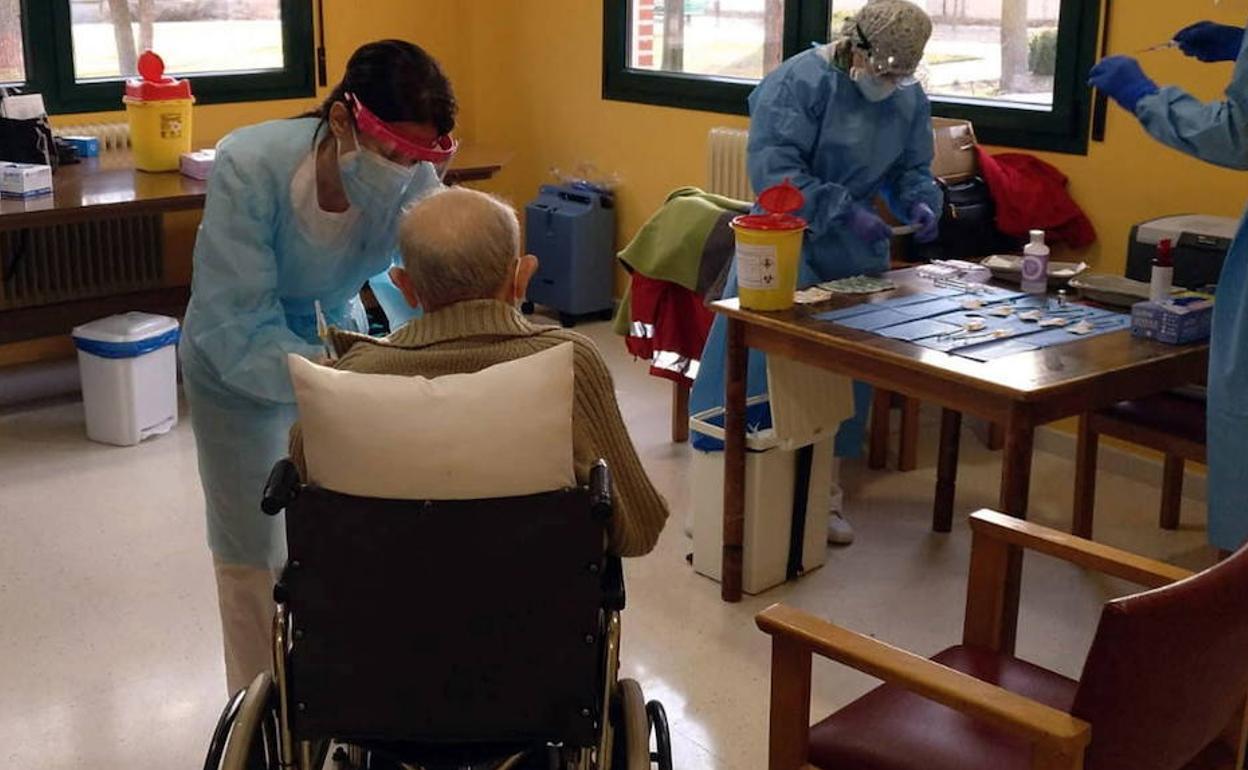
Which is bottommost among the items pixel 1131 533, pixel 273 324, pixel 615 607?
pixel 1131 533

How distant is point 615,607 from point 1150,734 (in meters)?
0.64

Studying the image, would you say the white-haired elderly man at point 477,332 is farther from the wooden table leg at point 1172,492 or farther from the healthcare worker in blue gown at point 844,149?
the wooden table leg at point 1172,492

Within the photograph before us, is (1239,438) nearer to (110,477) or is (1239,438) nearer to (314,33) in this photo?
(110,477)

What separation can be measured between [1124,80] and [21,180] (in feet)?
9.69

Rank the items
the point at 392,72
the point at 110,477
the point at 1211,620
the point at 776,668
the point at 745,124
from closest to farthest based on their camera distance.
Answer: the point at 1211,620
the point at 776,668
the point at 392,72
the point at 110,477
the point at 745,124

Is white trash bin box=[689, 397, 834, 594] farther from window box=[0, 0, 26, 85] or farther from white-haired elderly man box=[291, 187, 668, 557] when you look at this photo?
window box=[0, 0, 26, 85]

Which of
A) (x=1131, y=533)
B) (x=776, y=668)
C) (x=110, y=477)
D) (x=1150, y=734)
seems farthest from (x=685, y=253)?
(x=1150, y=734)

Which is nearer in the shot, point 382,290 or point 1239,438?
point 382,290

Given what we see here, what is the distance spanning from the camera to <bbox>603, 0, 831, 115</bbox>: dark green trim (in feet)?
16.1

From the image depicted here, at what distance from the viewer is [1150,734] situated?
1650 millimetres

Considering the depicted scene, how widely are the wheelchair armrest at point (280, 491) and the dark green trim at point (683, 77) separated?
11.7ft

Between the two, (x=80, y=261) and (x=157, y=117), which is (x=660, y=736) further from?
(x=80, y=261)

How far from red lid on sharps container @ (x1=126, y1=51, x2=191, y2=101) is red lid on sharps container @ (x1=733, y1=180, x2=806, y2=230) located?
236 cm

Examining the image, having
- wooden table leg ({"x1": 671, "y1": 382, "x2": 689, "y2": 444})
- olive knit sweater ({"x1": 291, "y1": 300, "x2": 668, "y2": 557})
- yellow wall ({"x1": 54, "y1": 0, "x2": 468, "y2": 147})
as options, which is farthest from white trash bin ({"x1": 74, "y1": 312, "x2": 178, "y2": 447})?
olive knit sweater ({"x1": 291, "y1": 300, "x2": 668, "y2": 557})
